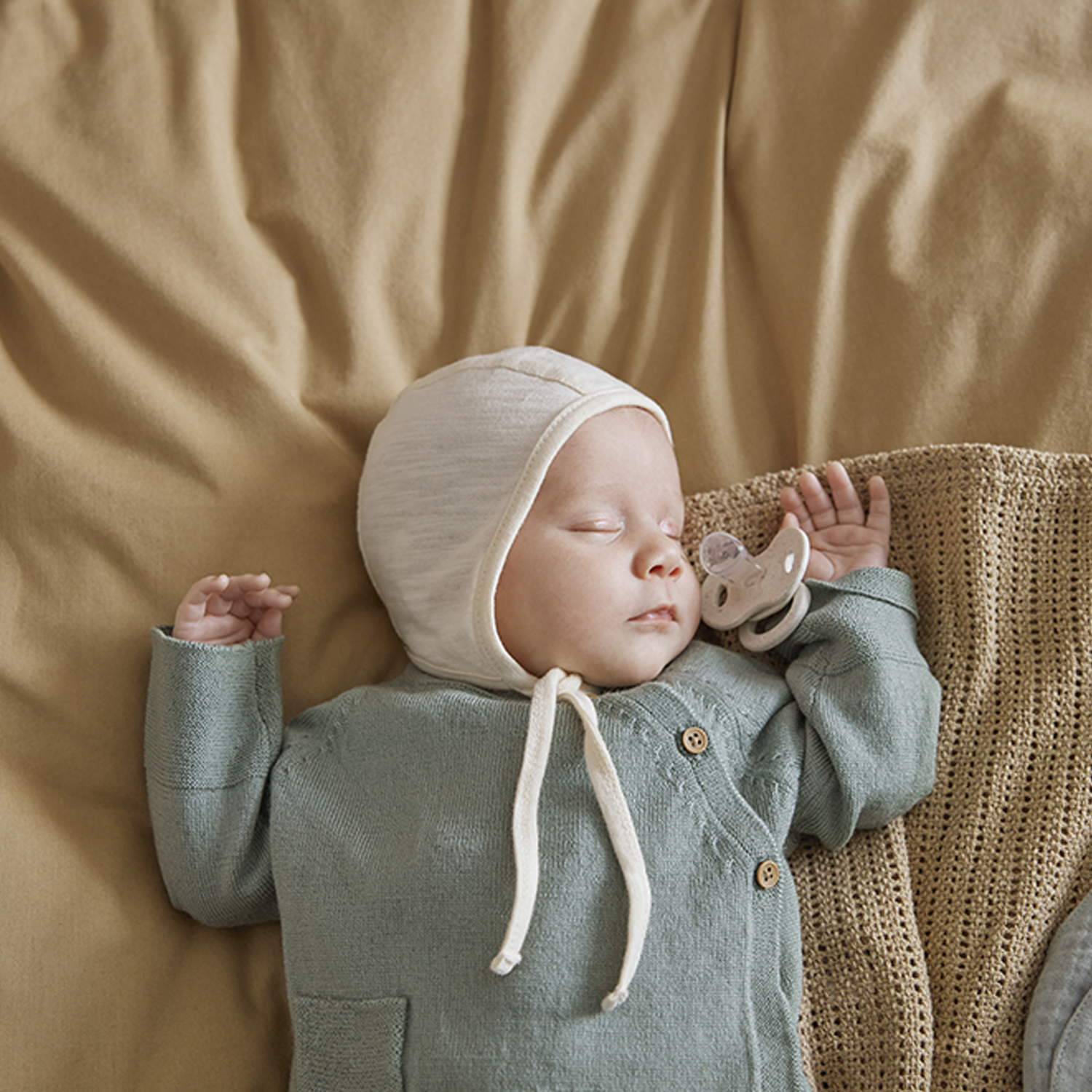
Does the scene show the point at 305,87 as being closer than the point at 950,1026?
No

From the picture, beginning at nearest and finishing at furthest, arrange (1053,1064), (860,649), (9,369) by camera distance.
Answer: (1053,1064) → (860,649) → (9,369)

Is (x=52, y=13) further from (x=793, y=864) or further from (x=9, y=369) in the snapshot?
(x=793, y=864)

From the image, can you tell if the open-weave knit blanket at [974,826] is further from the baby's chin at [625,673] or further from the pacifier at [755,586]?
the baby's chin at [625,673]

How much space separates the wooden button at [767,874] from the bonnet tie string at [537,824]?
126 millimetres

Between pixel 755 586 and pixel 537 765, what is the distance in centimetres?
37

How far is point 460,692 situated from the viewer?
1.38 metres

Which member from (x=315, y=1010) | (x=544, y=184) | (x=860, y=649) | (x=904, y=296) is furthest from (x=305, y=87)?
(x=315, y=1010)

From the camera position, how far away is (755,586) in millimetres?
1425

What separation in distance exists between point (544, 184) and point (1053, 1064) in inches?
49.9

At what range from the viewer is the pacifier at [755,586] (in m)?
1.38

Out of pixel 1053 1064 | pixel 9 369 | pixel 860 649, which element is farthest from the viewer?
pixel 9 369

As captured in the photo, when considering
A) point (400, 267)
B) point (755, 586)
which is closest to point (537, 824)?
point (755, 586)

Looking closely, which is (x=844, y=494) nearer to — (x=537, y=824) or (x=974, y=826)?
(x=974, y=826)

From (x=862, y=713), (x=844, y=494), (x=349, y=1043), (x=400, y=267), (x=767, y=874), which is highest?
(x=400, y=267)
